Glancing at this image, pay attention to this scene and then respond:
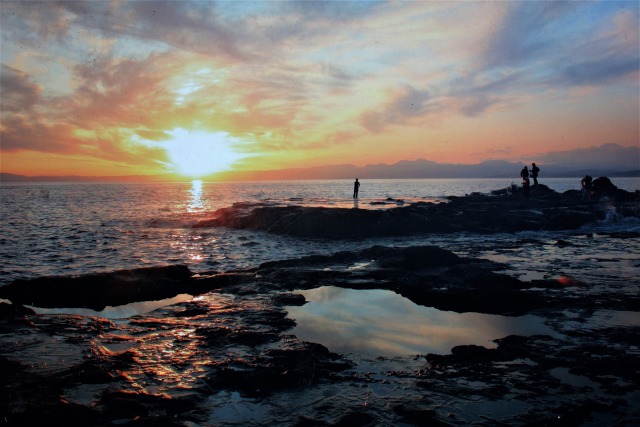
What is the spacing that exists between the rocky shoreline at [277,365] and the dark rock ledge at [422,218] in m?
17.6

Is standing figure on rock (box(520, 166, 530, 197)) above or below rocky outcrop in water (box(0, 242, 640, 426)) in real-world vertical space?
above

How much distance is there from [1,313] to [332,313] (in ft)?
24.2

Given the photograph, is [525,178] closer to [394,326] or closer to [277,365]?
[394,326]

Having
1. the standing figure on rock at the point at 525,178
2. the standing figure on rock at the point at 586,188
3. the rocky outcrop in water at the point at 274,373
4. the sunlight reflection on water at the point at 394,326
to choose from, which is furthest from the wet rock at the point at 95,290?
the standing figure on rock at the point at 586,188

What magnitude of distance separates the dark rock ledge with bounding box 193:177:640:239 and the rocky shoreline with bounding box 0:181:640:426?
1759cm

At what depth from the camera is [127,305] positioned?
1166 cm

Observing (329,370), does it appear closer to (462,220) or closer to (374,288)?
(374,288)

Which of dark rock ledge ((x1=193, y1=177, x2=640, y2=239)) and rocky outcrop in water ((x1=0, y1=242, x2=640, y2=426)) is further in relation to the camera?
dark rock ledge ((x1=193, y1=177, x2=640, y2=239))

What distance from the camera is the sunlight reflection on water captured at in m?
8.18

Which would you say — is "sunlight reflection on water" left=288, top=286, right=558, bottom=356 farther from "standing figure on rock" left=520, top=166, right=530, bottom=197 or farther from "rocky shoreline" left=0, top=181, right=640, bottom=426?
"standing figure on rock" left=520, top=166, right=530, bottom=197

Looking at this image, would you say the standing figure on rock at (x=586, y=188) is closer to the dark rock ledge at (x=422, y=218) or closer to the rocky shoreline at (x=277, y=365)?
the dark rock ledge at (x=422, y=218)

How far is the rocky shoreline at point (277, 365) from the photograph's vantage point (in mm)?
5484

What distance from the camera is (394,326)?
30.4 feet

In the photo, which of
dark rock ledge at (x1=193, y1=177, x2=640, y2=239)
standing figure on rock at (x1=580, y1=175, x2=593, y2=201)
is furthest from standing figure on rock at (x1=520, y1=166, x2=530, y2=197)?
standing figure on rock at (x1=580, y1=175, x2=593, y2=201)
